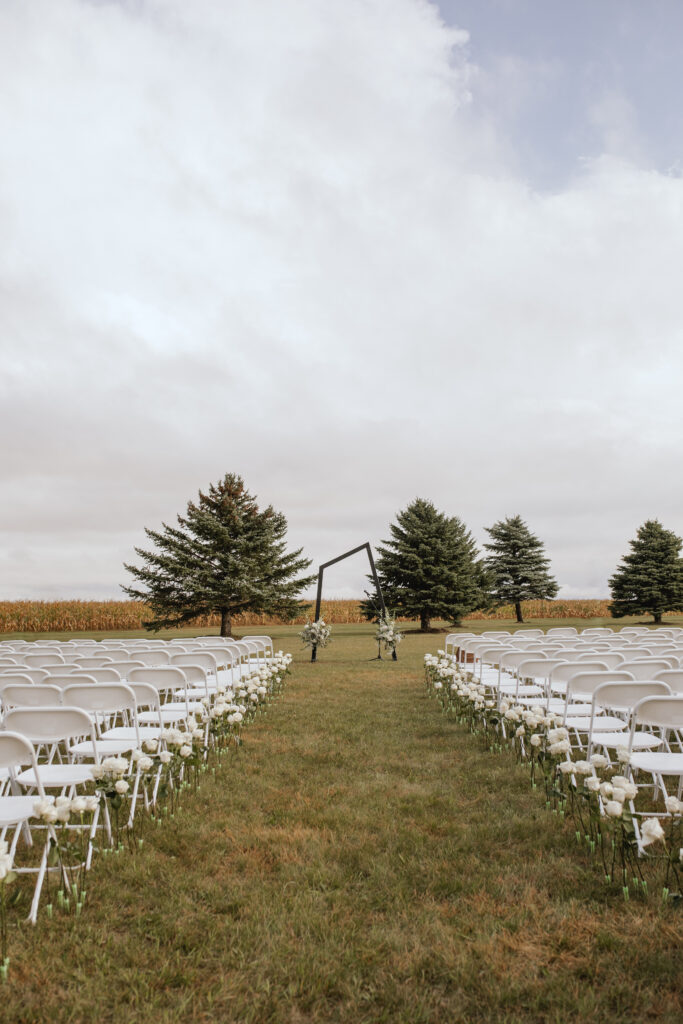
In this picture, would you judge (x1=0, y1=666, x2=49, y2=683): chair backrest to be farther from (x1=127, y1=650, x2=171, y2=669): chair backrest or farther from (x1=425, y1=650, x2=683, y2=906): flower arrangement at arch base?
(x1=425, y1=650, x2=683, y2=906): flower arrangement at arch base

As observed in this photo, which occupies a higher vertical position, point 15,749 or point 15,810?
point 15,749

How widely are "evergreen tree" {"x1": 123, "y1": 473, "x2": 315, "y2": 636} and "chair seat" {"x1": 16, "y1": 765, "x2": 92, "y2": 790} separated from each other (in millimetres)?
22553

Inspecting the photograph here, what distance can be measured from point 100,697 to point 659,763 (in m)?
3.68

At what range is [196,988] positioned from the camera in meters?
2.20

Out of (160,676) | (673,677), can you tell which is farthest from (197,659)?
(673,677)

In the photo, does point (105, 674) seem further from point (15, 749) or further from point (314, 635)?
point (314, 635)

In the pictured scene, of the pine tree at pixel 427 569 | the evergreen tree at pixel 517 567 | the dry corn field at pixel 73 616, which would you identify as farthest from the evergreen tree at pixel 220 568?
the evergreen tree at pixel 517 567

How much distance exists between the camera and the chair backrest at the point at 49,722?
10.7 feet

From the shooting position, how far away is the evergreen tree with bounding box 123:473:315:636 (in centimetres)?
2673

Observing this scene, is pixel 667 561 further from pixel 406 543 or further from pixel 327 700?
pixel 327 700

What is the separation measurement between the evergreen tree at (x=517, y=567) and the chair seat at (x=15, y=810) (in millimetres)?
38229

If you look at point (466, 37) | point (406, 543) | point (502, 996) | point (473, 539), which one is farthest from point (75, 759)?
point (473, 539)

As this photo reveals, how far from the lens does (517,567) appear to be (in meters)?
40.2

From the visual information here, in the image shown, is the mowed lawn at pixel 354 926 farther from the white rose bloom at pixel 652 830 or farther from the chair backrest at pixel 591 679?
the chair backrest at pixel 591 679
